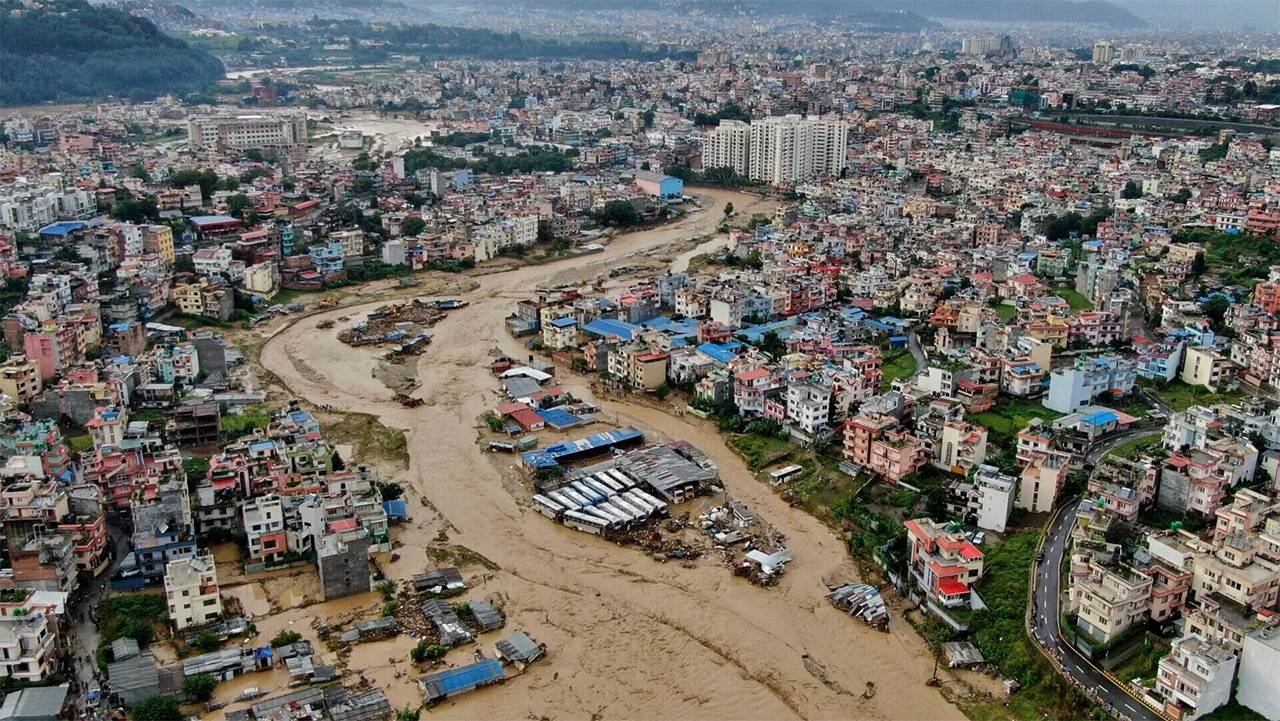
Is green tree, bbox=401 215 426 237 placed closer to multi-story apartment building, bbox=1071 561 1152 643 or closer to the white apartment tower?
the white apartment tower

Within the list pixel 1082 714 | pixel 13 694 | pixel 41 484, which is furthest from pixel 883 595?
pixel 41 484

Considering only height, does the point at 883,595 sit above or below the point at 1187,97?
below

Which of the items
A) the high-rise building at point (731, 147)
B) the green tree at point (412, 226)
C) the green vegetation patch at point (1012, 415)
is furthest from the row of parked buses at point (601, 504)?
the high-rise building at point (731, 147)

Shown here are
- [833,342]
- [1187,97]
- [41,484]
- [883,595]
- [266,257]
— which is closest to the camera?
[883,595]

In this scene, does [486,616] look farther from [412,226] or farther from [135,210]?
[135,210]

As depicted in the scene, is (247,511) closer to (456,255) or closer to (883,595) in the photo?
(883,595)

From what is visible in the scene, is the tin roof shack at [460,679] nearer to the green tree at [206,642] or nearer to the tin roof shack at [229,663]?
the tin roof shack at [229,663]

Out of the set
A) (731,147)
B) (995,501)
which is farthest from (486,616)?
(731,147)
